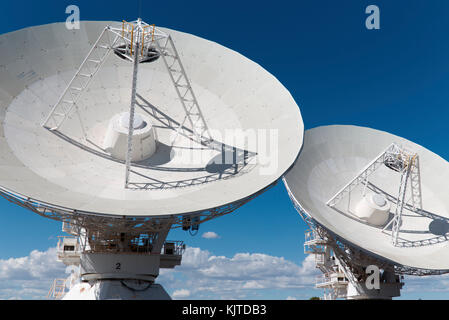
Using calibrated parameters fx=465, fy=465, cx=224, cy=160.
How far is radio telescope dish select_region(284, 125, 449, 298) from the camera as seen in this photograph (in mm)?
27891

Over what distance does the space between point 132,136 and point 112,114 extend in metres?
3.21

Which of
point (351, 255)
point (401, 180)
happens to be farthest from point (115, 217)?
point (401, 180)

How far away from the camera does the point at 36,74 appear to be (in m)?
23.9

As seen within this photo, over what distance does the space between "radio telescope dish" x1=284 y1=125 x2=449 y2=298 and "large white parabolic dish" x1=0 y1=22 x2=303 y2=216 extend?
20.7ft

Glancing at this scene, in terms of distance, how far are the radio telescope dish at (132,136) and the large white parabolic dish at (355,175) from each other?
6.17 meters

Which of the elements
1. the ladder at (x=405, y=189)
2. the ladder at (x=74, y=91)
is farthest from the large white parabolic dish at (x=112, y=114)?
the ladder at (x=405, y=189)

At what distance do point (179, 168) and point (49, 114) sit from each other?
22.9 feet

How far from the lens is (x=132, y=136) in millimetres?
22875

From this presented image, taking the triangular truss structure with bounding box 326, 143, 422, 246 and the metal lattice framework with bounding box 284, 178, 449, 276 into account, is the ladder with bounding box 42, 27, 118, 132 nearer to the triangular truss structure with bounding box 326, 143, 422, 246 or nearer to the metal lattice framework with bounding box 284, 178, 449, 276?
the metal lattice framework with bounding box 284, 178, 449, 276

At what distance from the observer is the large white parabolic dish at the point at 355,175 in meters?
27.4

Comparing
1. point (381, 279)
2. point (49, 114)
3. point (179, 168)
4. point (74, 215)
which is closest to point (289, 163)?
point (179, 168)

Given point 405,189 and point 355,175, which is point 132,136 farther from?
point 355,175

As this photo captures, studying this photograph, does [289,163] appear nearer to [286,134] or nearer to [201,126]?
[286,134]

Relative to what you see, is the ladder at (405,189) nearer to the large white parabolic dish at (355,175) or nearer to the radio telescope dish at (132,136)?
the large white parabolic dish at (355,175)
